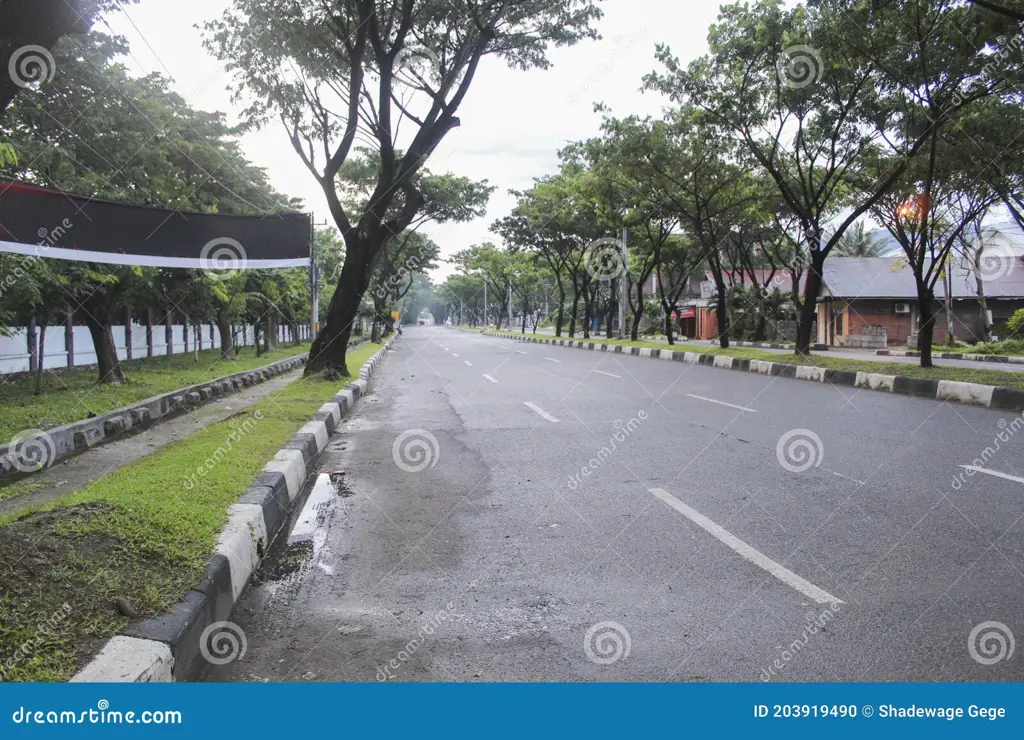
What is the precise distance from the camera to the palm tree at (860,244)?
49.2m

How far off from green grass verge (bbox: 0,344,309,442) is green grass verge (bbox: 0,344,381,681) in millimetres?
3756

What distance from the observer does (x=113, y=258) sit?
30.9ft

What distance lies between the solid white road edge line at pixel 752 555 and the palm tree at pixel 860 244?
1916 inches

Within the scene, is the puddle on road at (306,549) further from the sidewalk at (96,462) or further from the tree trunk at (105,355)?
the tree trunk at (105,355)

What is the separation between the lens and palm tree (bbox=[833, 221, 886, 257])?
49.2 m

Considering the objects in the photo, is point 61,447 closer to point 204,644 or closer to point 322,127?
point 204,644

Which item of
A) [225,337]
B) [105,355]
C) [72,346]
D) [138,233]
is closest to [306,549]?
[138,233]

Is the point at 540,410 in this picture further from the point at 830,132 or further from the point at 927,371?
the point at 830,132

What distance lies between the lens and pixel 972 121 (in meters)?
14.6

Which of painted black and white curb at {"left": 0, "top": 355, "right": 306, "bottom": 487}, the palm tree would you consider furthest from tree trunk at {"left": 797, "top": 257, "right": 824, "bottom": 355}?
the palm tree

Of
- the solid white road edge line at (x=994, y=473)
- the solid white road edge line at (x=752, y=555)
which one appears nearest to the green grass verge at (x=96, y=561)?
the solid white road edge line at (x=752, y=555)

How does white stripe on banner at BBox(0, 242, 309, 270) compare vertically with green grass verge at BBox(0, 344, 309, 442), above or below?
above

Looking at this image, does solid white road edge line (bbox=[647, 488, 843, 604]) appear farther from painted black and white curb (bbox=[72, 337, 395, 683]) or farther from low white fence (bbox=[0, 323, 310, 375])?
low white fence (bbox=[0, 323, 310, 375])

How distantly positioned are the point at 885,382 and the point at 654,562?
38.5 ft
